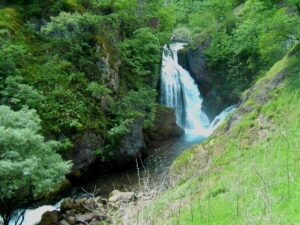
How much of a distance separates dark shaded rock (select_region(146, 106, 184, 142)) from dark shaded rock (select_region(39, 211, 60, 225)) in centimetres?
1067

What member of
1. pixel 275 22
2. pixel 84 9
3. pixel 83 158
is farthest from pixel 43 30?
pixel 275 22

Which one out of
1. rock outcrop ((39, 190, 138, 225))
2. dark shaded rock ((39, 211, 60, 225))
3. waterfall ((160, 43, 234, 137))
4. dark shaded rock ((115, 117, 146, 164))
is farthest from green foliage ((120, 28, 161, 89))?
dark shaded rock ((39, 211, 60, 225))

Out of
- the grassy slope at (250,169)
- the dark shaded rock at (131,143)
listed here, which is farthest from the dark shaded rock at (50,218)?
the dark shaded rock at (131,143)

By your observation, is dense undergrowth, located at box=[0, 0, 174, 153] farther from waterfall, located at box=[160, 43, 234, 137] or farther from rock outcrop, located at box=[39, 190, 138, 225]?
waterfall, located at box=[160, 43, 234, 137]

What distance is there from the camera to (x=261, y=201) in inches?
234

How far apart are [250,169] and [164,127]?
55.2 ft

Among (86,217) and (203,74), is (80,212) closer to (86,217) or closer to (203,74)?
(86,217)

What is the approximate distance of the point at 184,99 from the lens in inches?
1160

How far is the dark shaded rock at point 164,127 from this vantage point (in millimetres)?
23891

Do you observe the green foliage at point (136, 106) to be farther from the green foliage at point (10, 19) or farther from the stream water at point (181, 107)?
the green foliage at point (10, 19)

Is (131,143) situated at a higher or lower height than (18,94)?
lower

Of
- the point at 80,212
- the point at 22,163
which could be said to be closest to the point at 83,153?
the point at 80,212

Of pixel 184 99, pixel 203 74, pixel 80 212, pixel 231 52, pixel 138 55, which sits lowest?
pixel 80 212

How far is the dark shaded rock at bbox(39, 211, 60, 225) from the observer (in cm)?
1302
